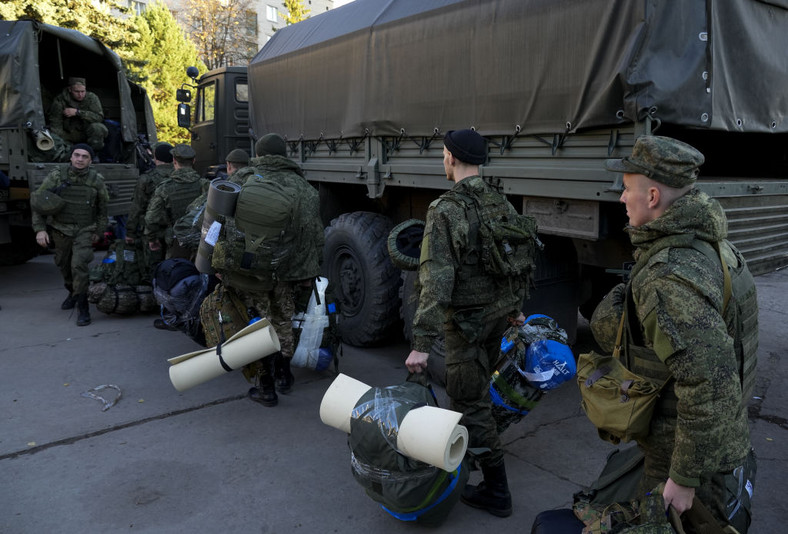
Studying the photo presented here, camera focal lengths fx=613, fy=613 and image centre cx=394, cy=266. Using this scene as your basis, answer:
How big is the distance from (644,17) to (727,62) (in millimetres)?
677

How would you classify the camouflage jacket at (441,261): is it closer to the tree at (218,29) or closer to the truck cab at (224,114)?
the truck cab at (224,114)

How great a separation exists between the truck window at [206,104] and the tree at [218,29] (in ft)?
72.1

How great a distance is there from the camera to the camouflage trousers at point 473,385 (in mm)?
2885

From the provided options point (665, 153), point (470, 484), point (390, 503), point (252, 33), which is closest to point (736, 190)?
point (665, 153)

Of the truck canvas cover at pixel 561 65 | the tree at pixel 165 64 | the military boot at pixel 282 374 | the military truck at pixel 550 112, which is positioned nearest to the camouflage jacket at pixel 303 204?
the military boot at pixel 282 374

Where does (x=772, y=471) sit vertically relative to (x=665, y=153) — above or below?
below

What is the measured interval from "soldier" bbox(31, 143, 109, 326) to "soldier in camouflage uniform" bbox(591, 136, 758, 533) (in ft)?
18.8

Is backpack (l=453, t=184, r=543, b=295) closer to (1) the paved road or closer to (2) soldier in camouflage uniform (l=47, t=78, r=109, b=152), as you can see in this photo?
(1) the paved road

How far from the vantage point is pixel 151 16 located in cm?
2353

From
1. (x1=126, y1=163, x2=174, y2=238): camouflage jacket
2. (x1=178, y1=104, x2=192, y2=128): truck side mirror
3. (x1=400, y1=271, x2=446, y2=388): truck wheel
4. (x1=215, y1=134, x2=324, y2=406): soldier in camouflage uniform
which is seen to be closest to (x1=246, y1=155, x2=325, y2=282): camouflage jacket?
(x1=215, y1=134, x2=324, y2=406): soldier in camouflage uniform

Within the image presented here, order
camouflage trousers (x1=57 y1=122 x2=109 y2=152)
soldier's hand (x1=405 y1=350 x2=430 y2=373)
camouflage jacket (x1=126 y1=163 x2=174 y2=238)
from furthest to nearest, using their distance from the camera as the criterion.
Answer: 1. camouflage trousers (x1=57 y1=122 x2=109 y2=152)
2. camouflage jacket (x1=126 y1=163 x2=174 y2=238)
3. soldier's hand (x1=405 y1=350 x2=430 y2=373)

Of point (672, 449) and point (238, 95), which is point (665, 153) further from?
point (238, 95)

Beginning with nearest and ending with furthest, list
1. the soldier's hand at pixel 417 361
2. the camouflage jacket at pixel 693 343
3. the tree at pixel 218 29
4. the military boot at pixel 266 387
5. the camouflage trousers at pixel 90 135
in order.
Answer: the camouflage jacket at pixel 693 343
the soldier's hand at pixel 417 361
the military boot at pixel 266 387
the camouflage trousers at pixel 90 135
the tree at pixel 218 29

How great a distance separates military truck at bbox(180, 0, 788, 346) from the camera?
10.6ft
